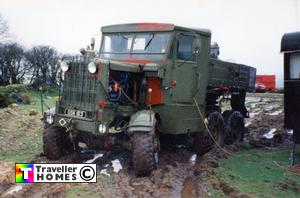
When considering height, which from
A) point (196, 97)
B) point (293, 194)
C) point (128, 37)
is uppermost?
point (128, 37)

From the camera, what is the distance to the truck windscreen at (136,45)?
9523mm

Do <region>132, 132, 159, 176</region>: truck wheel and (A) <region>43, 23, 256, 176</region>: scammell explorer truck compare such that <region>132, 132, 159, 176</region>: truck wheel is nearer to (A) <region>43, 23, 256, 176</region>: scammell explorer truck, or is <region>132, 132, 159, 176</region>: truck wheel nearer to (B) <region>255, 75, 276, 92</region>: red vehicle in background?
(A) <region>43, 23, 256, 176</region>: scammell explorer truck

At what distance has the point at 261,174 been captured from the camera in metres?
8.81

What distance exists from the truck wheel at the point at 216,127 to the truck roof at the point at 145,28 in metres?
2.15

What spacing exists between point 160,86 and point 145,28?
141 cm

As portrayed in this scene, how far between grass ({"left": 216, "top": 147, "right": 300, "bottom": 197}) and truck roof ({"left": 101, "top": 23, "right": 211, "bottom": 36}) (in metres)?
3.14

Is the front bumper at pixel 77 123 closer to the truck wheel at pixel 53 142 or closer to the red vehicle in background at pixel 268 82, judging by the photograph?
the truck wheel at pixel 53 142

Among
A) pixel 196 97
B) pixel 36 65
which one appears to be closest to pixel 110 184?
pixel 196 97

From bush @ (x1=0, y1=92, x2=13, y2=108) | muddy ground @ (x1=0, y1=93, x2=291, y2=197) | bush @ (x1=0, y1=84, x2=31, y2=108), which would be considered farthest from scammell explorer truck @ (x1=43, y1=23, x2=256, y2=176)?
bush @ (x1=0, y1=84, x2=31, y2=108)

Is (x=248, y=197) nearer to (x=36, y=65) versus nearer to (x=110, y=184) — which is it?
(x=110, y=184)

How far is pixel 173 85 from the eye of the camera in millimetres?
9539

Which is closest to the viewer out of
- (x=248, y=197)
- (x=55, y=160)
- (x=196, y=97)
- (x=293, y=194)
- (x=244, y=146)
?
(x=248, y=197)

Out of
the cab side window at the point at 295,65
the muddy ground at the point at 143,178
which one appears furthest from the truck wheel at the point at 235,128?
the cab side window at the point at 295,65

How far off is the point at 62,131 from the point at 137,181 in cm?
228
